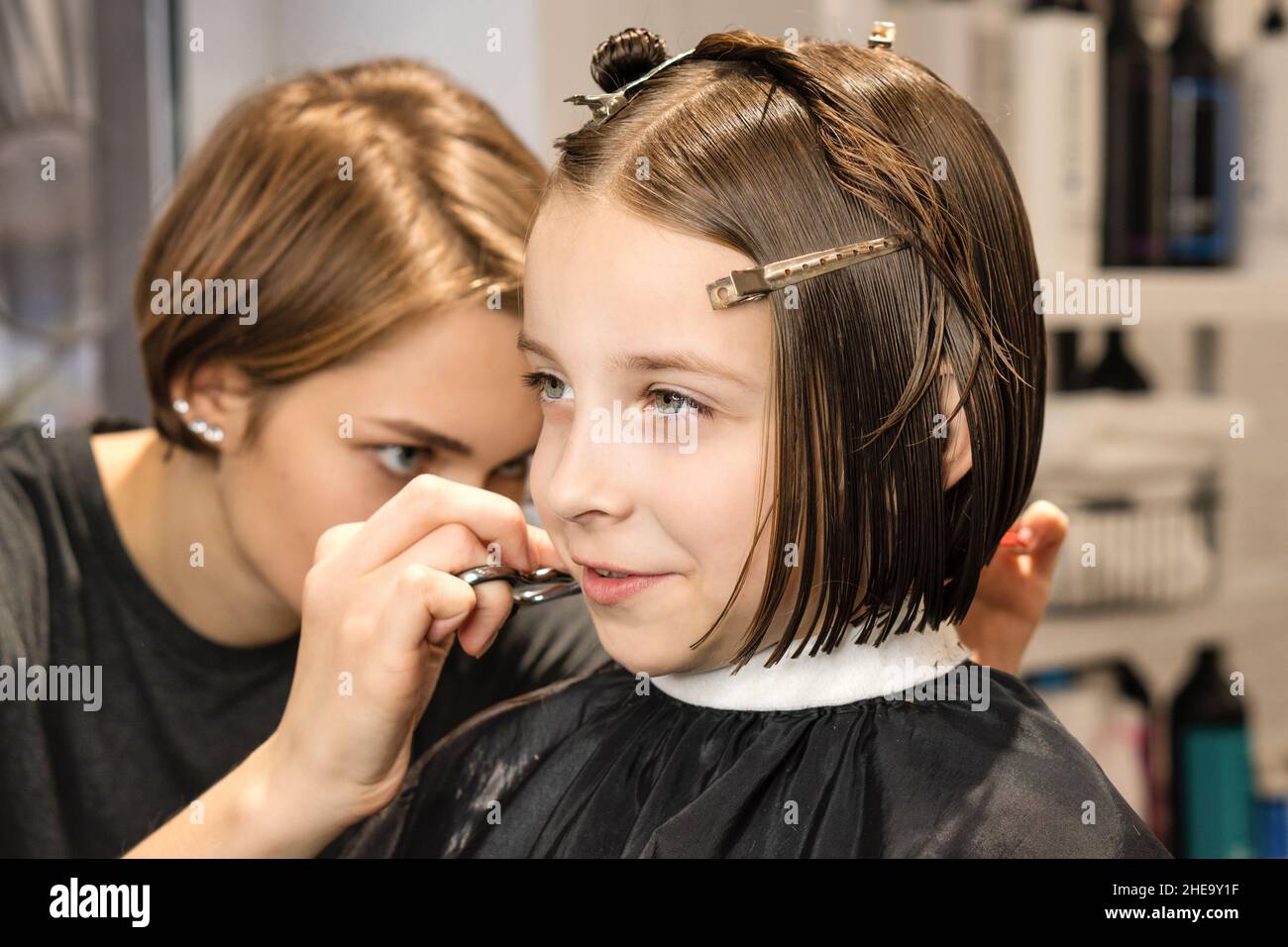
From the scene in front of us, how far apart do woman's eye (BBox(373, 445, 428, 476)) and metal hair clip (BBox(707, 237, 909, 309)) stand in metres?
0.30

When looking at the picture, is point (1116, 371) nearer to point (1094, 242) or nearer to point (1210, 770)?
point (1094, 242)

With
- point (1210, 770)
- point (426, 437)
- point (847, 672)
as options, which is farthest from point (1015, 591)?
point (1210, 770)

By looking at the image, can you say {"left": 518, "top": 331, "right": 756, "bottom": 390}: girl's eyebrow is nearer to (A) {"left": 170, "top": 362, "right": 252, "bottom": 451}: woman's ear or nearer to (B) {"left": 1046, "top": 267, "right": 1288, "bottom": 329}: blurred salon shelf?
(A) {"left": 170, "top": 362, "right": 252, "bottom": 451}: woman's ear

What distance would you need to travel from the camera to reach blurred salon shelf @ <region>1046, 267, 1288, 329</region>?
113 cm

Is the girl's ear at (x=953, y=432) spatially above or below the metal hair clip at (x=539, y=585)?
above

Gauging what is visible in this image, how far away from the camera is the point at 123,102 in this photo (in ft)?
3.47

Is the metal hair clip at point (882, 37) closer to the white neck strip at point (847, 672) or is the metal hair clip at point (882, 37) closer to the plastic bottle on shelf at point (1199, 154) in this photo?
the white neck strip at point (847, 672)

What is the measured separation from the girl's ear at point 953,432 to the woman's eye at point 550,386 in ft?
0.62

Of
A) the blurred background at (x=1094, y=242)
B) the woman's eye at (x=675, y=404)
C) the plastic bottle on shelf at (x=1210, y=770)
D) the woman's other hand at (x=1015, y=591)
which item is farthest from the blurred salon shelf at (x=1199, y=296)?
the woman's eye at (x=675, y=404)

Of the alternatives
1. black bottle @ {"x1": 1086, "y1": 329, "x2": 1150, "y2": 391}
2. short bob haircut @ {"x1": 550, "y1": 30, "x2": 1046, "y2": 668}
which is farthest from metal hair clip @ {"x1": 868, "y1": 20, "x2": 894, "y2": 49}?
black bottle @ {"x1": 1086, "y1": 329, "x2": 1150, "y2": 391}

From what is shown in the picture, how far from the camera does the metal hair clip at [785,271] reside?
1.80 ft

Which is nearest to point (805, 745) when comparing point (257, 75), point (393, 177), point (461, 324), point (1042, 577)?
point (1042, 577)

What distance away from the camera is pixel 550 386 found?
2.11ft

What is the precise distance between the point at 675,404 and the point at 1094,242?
71cm
